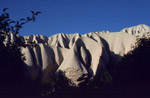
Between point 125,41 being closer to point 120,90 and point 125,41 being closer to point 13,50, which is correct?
point 120,90

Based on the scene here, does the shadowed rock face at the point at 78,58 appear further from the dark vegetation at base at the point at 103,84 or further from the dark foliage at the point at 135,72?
the dark foliage at the point at 135,72

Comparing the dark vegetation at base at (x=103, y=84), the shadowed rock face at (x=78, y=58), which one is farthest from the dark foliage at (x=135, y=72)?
the shadowed rock face at (x=78, y=58)

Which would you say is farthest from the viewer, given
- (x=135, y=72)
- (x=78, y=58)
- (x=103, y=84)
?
(x=78, y=58)

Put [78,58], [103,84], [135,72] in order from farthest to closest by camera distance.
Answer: [78,58], [135,72], [103,84]

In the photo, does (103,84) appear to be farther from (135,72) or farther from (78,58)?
(78,58)

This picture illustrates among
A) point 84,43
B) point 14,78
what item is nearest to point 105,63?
point 84,43

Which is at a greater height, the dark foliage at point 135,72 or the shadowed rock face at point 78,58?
the shadowed rock face at point 78,58

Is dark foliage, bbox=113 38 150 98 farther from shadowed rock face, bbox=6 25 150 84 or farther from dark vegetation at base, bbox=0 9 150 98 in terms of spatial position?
shadowed rock face, bbox=6 25 150 84

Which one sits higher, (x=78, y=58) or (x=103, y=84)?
(x=78, y=58)

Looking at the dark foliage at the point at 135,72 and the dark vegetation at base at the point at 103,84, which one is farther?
the dark foliage at the point at 135,72

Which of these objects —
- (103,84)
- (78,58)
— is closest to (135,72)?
(103,84)

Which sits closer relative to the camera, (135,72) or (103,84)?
(103,84)
